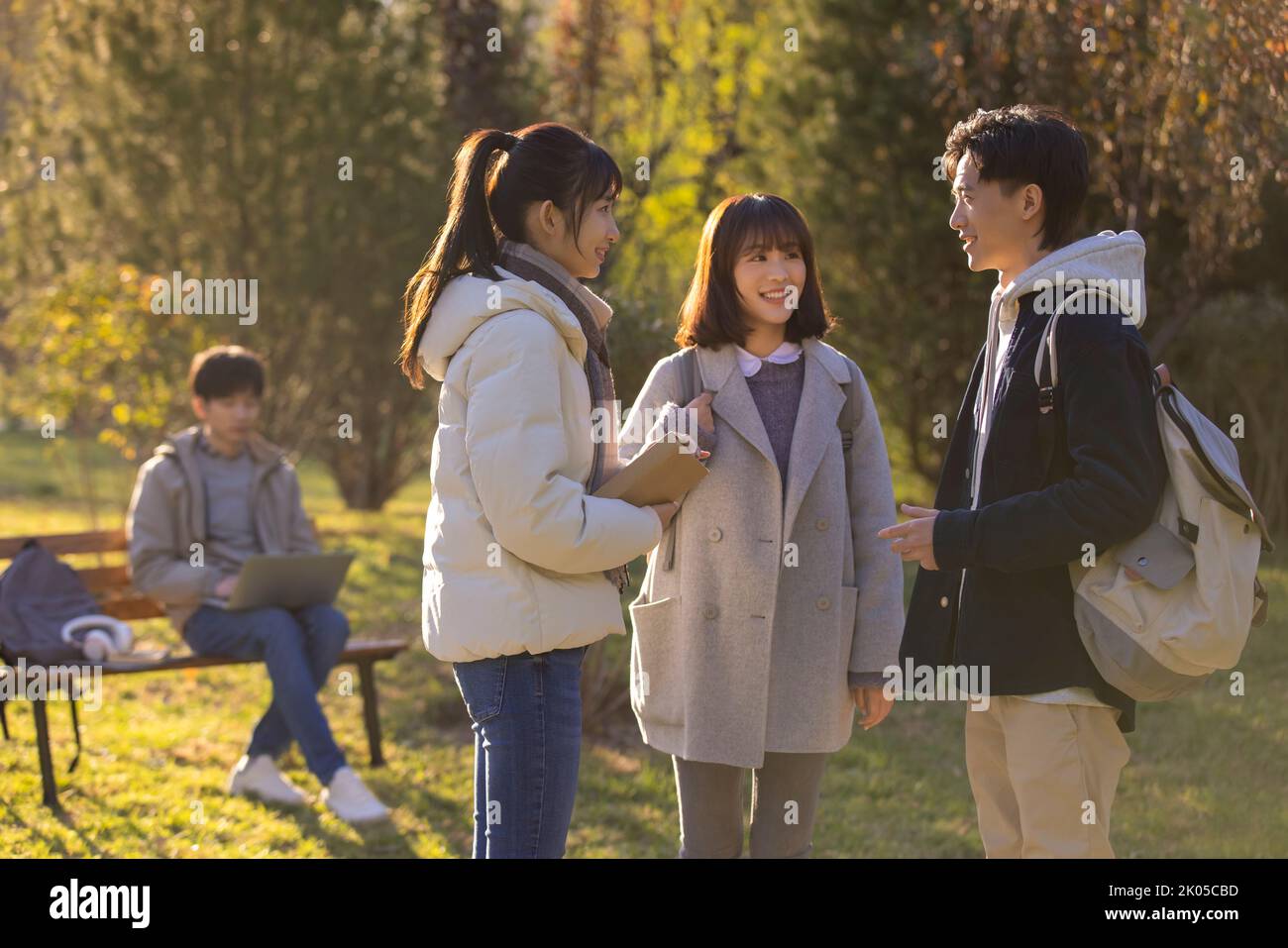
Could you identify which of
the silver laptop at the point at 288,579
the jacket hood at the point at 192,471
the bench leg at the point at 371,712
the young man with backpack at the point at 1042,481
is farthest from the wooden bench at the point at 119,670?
the young man with backpack at the point at 1042,481

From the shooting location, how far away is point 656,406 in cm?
336

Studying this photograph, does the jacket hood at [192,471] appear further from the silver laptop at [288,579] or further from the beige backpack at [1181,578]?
the beige backpack at [1181,578]

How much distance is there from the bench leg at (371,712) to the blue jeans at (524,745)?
341cm

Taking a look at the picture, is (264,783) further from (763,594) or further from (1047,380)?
(1047,380)

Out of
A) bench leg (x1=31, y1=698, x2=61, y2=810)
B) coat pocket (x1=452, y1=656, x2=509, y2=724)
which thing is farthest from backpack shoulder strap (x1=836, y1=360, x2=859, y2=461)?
bench leg (x1=31, y1=698, x2=61, y2=810)

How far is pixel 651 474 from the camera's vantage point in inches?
113

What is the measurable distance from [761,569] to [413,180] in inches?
344

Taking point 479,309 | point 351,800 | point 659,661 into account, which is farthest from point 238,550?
point 479,309

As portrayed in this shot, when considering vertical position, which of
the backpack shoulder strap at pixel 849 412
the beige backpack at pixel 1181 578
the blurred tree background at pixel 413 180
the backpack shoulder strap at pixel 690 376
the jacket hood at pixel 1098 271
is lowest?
the beige backpack at pixel 1181 578

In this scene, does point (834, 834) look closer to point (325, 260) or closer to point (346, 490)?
point (325, 260)

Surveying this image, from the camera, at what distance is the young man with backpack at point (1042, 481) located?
8.80ft

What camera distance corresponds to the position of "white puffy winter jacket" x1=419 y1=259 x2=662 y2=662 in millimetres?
2639

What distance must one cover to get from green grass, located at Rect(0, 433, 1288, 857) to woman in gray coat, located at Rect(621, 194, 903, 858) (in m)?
1.73

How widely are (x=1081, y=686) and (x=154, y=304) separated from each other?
8088 mm
